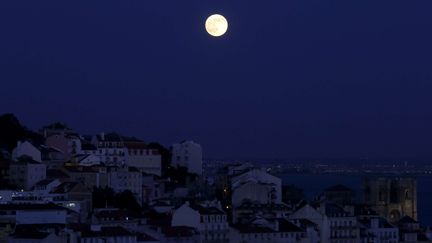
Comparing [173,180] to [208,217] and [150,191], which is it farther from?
[208,217]

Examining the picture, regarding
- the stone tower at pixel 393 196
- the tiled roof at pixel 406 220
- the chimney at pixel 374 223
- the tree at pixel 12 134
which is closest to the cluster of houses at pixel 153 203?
the chimney at pixel 374 223

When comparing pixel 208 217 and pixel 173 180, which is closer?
pixel 208 217

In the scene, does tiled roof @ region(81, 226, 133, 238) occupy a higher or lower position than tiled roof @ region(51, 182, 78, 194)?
lower

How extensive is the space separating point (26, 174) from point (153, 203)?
253 inches

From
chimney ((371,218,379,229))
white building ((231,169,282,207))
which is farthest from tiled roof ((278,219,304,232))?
chimney ((371,218,379,229))

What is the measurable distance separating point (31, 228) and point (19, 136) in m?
19.6

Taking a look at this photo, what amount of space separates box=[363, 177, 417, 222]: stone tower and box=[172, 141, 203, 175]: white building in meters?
9.57

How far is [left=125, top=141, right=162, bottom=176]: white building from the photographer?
227ft

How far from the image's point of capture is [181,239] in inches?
2056

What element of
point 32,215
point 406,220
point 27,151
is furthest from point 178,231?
point 406,220

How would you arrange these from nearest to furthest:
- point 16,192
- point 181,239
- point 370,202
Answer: point 181,239, point 16,192, point 370,202

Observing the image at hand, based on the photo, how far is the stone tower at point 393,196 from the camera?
245ft

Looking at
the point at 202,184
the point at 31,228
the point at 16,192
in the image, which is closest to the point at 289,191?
the point at 202,184

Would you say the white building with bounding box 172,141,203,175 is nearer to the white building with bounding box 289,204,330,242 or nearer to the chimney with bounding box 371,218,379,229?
the chimney with bounding box 371,218,379,229
